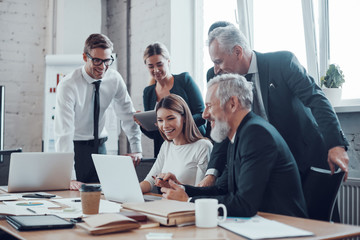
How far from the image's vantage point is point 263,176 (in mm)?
1522

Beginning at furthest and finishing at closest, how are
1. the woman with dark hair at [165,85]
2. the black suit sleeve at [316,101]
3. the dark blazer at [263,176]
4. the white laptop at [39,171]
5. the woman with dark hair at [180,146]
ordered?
the woman with dark hair at [165,85] < the woman with dark hair at [180,146] < the white laptop at [39,171] < the black suit sleeve at [316,101] < the dark blazer at [263,176]

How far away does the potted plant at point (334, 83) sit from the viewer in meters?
2.78

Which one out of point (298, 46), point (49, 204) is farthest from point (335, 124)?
point (298, 46)

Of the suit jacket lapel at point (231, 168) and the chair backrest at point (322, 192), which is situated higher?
the suit jacket lapel at point (231, 168)

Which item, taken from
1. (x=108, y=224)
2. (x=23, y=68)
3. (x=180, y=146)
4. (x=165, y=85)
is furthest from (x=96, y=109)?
(x=23, y=68)

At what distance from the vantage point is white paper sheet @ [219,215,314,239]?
4.02 ft

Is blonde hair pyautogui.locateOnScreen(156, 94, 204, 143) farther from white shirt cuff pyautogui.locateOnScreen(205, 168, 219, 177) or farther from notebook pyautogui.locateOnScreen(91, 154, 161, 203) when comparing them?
notebook pyautogui.locateOnScreen(91, 154, 161, 203)

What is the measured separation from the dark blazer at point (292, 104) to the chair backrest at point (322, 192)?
0.34 meters

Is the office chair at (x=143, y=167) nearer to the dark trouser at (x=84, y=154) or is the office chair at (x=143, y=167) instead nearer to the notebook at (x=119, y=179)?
the dark trouser at (x=84, y=154)

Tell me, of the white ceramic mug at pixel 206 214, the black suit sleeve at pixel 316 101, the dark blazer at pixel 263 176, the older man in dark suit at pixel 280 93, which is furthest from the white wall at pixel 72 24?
the white ceramic mug at pixel 206 214

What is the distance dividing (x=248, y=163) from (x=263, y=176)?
0.22 feet

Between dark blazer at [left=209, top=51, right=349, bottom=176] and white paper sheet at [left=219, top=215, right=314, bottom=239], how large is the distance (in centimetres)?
75

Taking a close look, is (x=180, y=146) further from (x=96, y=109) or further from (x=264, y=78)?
(x=96, y=109)

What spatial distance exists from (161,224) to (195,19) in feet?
10.3
